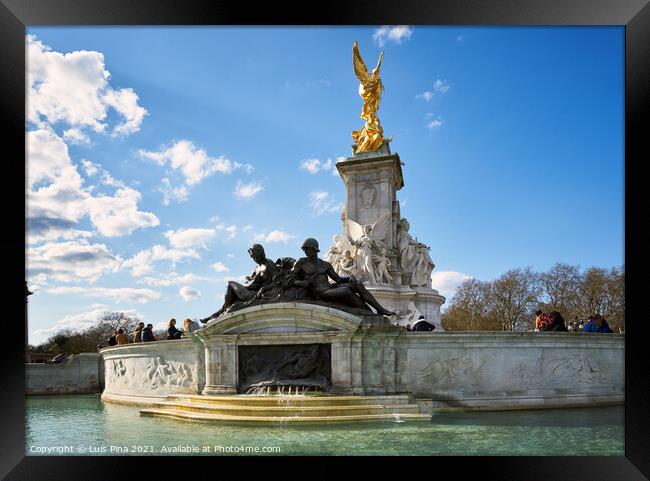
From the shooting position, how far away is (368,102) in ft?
68.1

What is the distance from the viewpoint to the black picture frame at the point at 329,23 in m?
6.24

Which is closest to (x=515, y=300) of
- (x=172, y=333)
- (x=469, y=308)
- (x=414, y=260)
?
(x=469, y=308)

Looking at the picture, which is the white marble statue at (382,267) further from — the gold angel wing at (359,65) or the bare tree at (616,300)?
the bare tree at (616,300)

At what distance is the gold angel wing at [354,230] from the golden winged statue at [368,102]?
292 centimetres

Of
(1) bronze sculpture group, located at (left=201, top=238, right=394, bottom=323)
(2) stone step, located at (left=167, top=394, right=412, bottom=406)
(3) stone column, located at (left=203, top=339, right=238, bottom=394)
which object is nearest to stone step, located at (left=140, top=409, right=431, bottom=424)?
(2) stone step, located at (left=167, top=394, right=412, bottom=406)

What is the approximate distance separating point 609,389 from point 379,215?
9.90 meters

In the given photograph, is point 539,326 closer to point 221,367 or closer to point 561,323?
point 561,323

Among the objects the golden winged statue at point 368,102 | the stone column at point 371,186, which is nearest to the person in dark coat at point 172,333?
the stone column at point 371,186

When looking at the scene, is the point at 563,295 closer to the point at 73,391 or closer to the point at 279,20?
the point at 73,391

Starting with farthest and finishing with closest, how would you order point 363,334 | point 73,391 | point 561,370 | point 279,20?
point 73,391, point 561,370, point 363,334, point 279,20

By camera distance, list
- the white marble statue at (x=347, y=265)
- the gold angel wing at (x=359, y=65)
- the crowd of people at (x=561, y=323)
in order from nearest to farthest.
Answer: the crowd of people at (x=561, y=323), the white marble statue at (x=347, y=265), the gold angel wing at (x=359, y=65)

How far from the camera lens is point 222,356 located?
10406mm

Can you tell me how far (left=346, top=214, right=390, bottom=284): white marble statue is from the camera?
17219 mm

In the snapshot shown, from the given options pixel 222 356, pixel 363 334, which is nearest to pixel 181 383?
pixel 222 356
